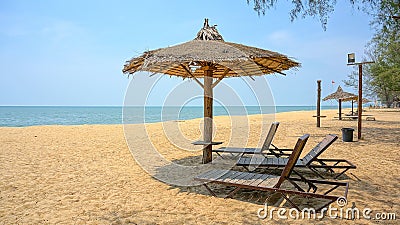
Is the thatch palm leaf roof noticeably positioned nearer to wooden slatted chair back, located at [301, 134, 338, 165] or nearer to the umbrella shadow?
wooden slatted chair back, located at [301, 134, 338, 165]

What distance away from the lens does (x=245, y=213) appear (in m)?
3.55

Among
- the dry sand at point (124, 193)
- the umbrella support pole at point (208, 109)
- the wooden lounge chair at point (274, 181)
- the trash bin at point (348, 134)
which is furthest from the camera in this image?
the trash bin at point (348, 134)

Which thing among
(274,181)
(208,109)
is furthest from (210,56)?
(274,181)

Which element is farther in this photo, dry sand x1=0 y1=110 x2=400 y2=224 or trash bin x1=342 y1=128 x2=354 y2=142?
trash bin x1=342 y1=128 x2=354 y2=142

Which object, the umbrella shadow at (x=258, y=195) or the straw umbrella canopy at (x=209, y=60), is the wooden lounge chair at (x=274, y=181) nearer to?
the umbrella shadow at (x=258, y=195)

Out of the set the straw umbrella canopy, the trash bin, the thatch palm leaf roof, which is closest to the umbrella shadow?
the straw umbrella canopy

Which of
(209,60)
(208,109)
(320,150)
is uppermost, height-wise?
(209,60)

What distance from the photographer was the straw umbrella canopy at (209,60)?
17.0 ft

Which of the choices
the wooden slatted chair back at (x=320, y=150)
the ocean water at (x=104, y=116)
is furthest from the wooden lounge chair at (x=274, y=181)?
the ocean water at (x=104, y=116)

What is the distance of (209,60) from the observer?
201 inches

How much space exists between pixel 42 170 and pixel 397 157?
7806 millimetres

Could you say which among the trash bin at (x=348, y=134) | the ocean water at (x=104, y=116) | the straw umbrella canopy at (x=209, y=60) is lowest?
the ocean water at (x=104, y=116)

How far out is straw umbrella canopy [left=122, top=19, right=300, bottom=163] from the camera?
5.19 meters

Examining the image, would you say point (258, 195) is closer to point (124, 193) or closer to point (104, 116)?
point (124, 193)
